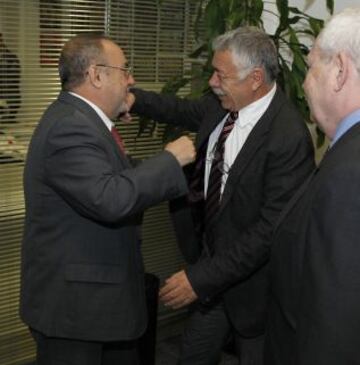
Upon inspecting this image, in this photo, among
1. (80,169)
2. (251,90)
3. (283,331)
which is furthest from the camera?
(251,90)

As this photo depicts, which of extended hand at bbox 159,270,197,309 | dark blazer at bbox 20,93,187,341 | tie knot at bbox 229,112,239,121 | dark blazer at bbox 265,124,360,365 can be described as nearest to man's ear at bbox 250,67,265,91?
tie knot at bbox 229,112,239,121

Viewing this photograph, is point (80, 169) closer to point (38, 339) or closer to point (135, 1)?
point (38, 339)

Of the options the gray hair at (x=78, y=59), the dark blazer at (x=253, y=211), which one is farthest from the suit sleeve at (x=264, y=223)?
the gray hair at (x=78, y=59)

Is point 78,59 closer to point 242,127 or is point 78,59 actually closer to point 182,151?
point 182,151

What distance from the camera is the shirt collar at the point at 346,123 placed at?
45.4 inches

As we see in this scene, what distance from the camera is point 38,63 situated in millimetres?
2576

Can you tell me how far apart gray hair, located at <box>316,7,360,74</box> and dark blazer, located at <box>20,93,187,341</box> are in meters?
0.64

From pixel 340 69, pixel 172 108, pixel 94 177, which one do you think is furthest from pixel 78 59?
pixel 340 69

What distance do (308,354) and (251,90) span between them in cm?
112

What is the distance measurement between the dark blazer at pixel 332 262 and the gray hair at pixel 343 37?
0.16 metres

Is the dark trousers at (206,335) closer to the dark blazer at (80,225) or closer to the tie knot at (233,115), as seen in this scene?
the dark blazer at (80,225)

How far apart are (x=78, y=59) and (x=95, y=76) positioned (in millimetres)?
73

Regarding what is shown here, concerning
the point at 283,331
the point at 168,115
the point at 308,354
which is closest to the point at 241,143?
the point at 168,115

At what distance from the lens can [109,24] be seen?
8.96ft
